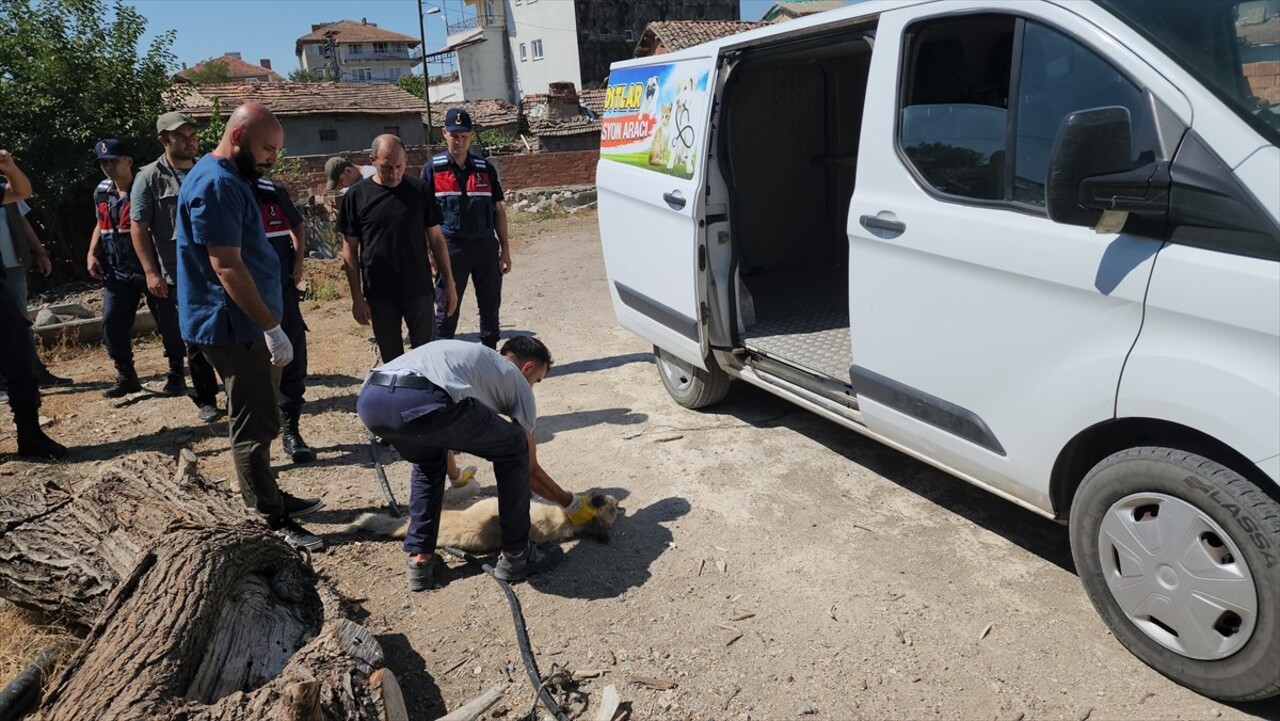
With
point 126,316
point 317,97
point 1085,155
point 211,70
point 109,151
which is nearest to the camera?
point 1085,155

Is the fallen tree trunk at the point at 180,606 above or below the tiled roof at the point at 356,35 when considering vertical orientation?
below

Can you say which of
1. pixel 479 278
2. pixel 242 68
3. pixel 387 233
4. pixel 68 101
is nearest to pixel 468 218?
pixel 479 278

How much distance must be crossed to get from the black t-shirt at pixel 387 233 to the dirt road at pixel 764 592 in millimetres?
1131

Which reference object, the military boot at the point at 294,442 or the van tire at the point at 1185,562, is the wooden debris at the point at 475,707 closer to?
the van tire at the point at 1185,562

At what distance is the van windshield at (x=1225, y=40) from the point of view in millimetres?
2418

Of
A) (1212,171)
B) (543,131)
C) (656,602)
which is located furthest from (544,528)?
(543,131)

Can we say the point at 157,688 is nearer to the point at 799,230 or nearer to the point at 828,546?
the point at 828,546

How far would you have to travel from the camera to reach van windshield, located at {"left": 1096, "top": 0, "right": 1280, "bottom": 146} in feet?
7.93

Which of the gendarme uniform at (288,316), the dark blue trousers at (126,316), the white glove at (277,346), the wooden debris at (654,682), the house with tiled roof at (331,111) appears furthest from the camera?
the house with tiled roof at (331,111)

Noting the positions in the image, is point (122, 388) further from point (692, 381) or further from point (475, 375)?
point (475, 375)

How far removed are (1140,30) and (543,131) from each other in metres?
24.2

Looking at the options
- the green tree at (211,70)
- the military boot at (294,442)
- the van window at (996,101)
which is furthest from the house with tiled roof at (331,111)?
the green tree at (211,70)

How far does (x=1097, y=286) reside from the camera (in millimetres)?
2586

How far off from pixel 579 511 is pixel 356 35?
92.4m
